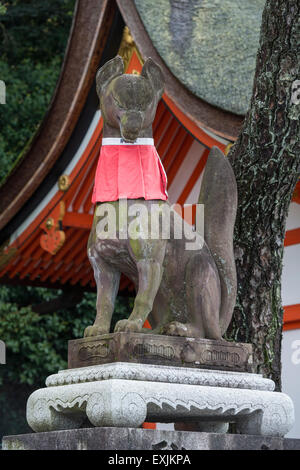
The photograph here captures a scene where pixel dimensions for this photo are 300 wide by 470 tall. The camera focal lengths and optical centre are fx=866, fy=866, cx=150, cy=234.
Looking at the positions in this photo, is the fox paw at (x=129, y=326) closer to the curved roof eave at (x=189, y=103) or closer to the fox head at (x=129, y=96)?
the fox head at (x=129, y=96)

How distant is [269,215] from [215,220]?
101 cm

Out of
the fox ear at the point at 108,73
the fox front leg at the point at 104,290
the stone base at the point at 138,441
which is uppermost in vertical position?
the fox ear at the point at 108,73

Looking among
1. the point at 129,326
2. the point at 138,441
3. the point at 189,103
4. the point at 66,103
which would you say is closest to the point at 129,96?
the point at 129,326

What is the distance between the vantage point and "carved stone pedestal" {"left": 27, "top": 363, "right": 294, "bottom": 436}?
268 cm

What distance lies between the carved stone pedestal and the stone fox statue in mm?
193

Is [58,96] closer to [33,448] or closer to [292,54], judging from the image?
[292,54]

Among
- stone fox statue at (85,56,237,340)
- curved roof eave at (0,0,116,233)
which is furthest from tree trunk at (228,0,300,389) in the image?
curved roof eave at (0,0,116,233)

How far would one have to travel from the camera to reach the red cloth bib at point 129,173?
3.03m

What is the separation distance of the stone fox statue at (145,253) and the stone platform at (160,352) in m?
0.06

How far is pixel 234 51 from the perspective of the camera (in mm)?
6199

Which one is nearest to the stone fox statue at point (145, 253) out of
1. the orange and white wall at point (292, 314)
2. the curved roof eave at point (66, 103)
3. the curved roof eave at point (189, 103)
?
the curved roof eave at point (189, 103)

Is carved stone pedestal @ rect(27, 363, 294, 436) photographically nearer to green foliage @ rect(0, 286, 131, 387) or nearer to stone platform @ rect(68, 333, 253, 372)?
stone platform @ rect(68, 333, 253, 372)

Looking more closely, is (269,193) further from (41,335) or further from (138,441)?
(41,335)

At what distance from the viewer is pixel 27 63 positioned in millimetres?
11180
